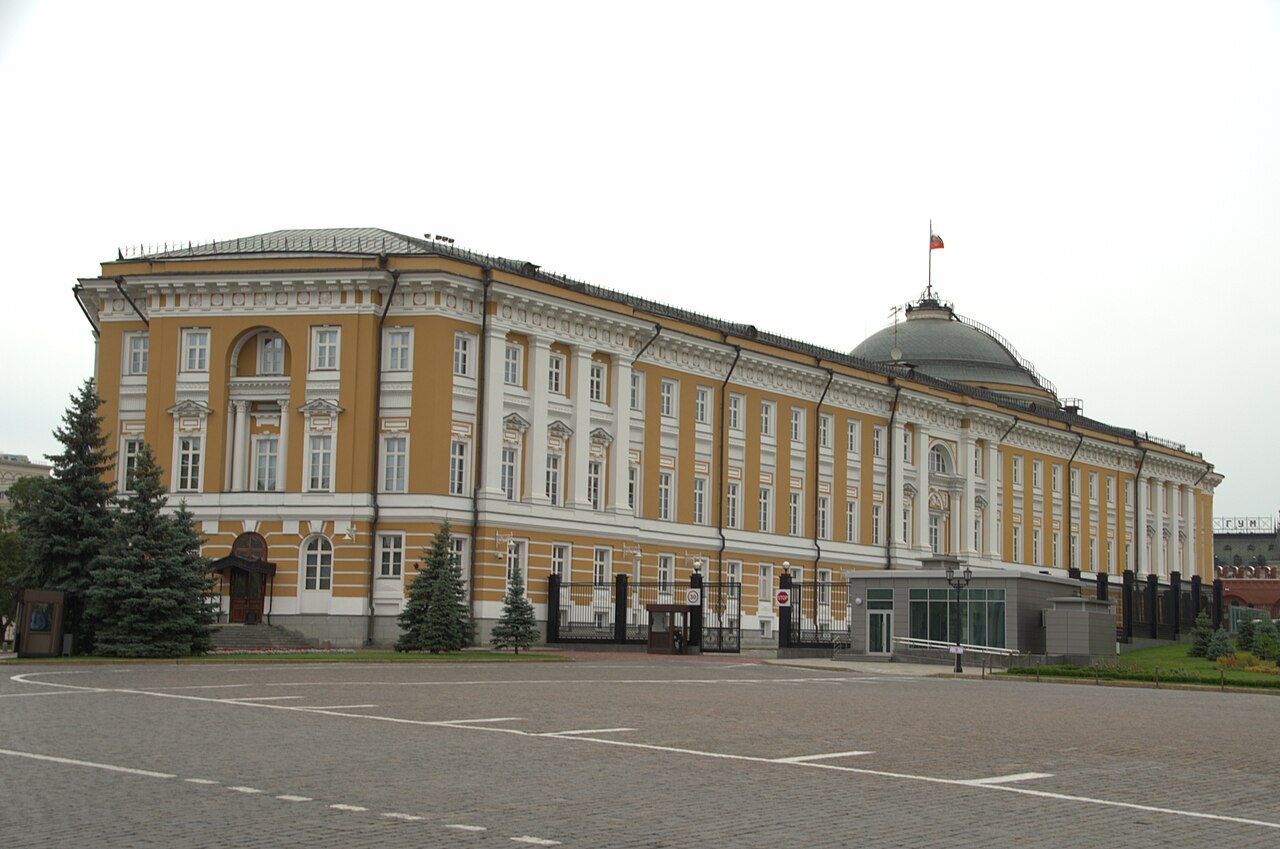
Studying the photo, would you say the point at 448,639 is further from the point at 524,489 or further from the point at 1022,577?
the point at 1022,577

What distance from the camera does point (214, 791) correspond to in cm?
1263

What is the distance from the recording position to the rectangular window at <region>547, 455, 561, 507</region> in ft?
174

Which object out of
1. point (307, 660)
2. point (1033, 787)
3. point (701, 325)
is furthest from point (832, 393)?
point (1033, 787)

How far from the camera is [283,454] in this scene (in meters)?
49.7

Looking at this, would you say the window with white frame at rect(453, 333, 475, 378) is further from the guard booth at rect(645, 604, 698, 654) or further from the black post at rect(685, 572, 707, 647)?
the black post at rect(685, 572, 707, 647)

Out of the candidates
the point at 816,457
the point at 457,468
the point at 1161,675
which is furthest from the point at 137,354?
the point at 1161,675

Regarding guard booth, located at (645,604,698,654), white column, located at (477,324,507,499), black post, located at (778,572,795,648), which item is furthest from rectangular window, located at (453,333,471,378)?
black post, located at (778,572,795,648)

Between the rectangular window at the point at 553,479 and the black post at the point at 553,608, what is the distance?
292 centimetres

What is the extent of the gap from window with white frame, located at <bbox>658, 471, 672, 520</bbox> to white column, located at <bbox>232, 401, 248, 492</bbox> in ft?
52.1

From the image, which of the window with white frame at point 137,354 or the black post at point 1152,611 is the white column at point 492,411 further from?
the black post at point 1152,611

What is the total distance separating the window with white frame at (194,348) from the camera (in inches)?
1993

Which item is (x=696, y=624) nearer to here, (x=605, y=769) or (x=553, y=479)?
(x=553, y=479)

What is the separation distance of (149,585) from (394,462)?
13162 millimetres

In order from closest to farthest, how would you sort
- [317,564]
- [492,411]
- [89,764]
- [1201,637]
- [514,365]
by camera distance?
[89,764] → [317,564] → [492,411] → [514,365] → [1201,637]
